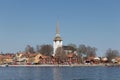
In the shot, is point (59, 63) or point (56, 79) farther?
point (59, 63)

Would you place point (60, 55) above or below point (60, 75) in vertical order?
above

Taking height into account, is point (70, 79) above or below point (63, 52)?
below

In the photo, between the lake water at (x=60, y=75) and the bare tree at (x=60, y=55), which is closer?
the lake water at (x=60, y=75)

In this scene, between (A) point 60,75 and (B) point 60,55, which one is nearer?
(A) point 60,75

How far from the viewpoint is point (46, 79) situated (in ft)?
250

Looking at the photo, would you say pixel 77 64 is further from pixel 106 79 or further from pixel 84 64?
pixel 106 79

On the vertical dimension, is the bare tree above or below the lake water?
above

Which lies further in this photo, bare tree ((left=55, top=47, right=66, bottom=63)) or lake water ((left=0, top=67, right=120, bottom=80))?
bare tree ((left=55, top=47, right=66, bottom=63))

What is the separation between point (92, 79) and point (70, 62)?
124m

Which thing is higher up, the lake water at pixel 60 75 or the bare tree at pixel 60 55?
the bare tree at pixel 60 55

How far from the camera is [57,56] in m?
197

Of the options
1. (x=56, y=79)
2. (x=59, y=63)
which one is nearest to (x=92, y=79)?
(x=56, y=79)

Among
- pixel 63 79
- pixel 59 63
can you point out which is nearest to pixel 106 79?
pixel 63 79

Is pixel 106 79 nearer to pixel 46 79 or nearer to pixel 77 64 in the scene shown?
pixel 46 79
